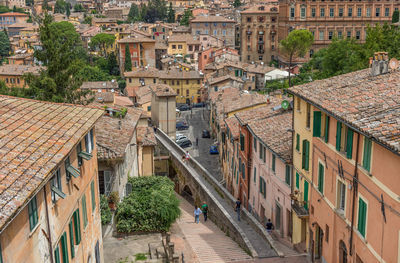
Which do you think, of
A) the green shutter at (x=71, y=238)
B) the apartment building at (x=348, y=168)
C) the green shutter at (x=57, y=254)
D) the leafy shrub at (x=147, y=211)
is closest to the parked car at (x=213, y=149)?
the leafy shrub at (x=147, y=211)

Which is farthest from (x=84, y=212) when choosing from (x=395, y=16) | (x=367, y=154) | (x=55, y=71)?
(x=395, y=16)

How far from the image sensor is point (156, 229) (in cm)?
2911

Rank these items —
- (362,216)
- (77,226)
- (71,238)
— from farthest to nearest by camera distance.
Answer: (362,216), (77,226), (71,238)

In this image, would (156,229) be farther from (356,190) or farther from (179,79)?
(179,79)

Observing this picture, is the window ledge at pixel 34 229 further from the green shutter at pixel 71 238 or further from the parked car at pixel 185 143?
the parked car at pixel 185 143

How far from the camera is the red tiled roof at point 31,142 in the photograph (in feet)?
37.5

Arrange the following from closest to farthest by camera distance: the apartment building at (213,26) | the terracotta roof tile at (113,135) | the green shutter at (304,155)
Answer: the green shutter at (304,155) < the terracotta roof tile at (113,135) < the apartment building at (213,26)

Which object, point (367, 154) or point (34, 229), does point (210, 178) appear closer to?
point (367, 154)

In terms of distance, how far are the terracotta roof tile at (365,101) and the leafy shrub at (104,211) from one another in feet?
37.3

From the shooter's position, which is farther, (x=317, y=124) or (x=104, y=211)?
(x=104, y=211)

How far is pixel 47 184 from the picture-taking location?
14.5 metres

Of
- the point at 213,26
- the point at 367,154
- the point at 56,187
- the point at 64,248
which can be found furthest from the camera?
the point at 213,26

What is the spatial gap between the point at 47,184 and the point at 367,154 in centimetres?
1118

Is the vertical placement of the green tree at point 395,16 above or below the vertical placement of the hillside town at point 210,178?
above
